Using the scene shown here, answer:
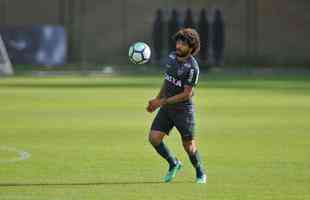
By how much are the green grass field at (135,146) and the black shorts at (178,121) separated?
66 cm

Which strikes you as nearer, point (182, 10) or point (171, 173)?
point (171, 173)

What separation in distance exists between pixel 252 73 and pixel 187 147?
39357 mm

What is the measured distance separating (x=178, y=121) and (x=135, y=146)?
526 centimetres

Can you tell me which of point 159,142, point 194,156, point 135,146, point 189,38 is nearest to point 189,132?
point 194,156

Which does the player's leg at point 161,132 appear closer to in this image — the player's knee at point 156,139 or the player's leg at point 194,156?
the player's knee at point 156,139

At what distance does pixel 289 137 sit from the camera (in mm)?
21859

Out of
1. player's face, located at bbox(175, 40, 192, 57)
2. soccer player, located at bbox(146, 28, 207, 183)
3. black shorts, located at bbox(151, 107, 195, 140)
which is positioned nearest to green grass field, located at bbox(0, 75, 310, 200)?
soccer player, located at bbox(146, 28, 207, 183)

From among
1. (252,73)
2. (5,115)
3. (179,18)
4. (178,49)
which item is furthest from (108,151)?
(179,18)

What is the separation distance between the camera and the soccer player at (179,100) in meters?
14.5

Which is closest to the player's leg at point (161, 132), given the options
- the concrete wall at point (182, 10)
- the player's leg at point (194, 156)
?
the player's leg at point (194, 156)

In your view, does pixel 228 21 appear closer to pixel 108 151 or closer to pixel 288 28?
pixel 288 28

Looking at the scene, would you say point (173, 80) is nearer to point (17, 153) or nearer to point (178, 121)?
point (178, 121)

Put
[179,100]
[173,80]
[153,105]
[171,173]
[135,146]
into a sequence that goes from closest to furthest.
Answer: [153,105]
[179,100]
[173,80]
[171,173]
[135,146]

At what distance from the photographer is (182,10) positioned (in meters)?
60.3
